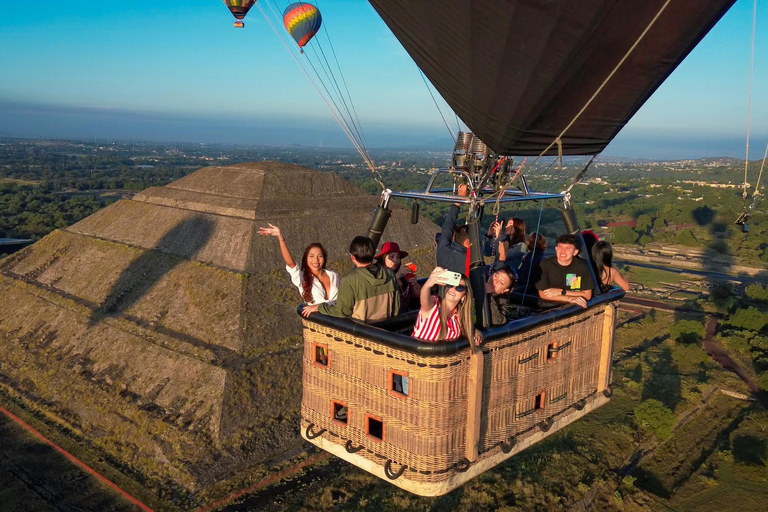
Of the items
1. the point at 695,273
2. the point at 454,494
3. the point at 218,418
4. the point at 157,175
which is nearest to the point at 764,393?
the point at 454,494

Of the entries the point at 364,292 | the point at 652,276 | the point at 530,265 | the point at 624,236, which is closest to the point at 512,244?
the point at 530,265

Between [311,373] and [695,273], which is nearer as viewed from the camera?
[311,373]

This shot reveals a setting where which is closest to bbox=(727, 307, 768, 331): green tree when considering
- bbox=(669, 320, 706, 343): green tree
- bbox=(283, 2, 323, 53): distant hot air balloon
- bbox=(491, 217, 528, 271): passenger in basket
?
bbox=(669, 320, 706, 343): green tree

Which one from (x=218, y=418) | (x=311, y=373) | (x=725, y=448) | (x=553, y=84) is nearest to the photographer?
(x=553, y=84)

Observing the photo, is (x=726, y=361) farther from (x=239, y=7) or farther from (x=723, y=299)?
(x=239, y=7)

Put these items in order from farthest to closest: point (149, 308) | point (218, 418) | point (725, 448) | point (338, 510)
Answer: point (149, 308) → point (725, 448) → point (218, 418) → point (338, 510)

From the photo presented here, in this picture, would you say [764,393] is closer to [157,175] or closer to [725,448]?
[725,448]

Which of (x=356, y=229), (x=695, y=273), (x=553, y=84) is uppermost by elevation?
(x=553, y=84)
